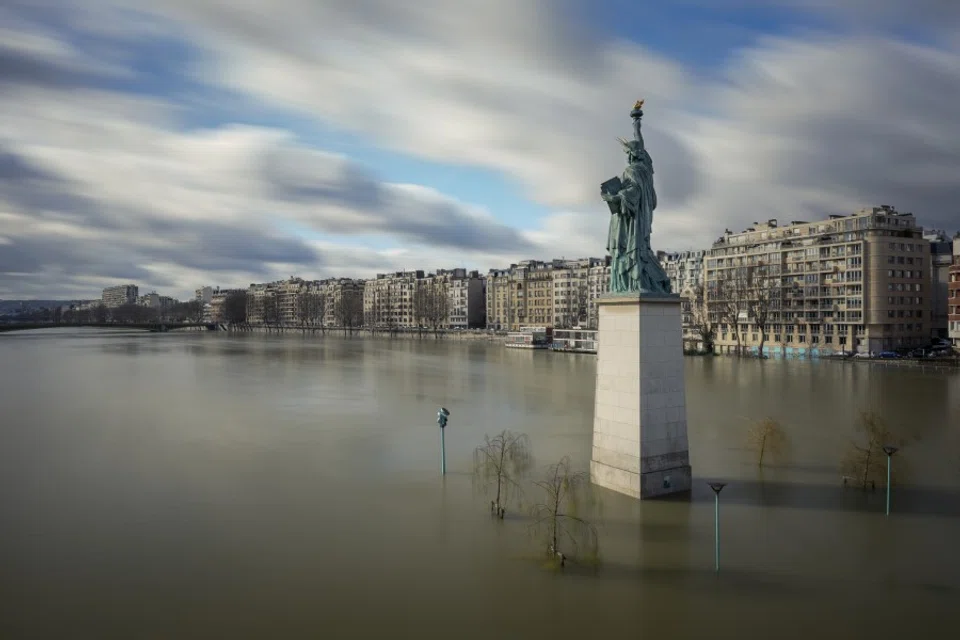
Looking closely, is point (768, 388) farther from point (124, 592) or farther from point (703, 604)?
point (124, 592)

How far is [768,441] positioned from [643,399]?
8310mm

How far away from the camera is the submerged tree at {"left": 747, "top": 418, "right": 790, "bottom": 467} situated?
19781 mm

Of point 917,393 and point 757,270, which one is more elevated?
point 757,270

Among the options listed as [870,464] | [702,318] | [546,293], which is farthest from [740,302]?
[870,464]

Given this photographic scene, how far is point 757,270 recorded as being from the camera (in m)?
81.7

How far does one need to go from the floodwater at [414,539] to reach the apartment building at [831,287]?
4792cm

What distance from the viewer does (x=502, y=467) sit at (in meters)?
17.7

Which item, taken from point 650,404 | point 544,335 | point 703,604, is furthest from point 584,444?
point 544,335

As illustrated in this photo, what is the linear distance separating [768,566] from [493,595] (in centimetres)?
534

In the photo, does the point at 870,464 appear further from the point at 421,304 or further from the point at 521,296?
the point at 421,304

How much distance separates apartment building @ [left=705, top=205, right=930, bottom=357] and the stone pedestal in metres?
65.6

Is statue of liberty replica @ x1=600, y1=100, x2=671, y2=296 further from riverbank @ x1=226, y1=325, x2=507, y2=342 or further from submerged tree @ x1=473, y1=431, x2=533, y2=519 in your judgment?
riverbank @ x1=226, y1=325, x2=507, y2=342

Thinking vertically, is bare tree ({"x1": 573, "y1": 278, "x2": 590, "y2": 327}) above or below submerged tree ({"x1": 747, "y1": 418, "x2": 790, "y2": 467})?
above

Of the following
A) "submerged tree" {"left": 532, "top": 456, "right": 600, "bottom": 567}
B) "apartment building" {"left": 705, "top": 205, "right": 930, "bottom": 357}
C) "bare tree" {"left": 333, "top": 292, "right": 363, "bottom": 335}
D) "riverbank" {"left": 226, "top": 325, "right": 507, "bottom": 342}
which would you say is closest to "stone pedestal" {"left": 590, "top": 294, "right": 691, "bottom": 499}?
"submerged tree" {"left": 532, "top": 456, "right": 600, "bottom": 567}
